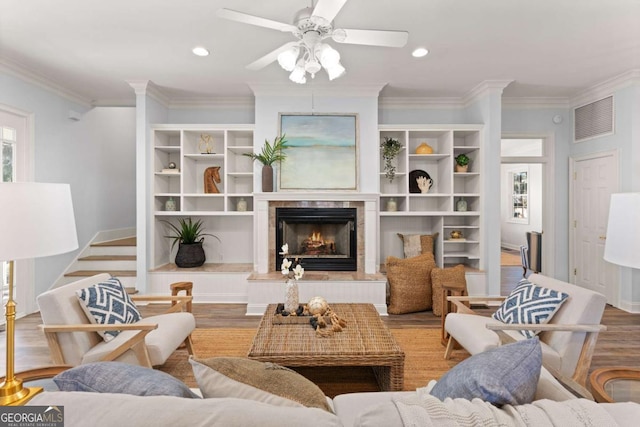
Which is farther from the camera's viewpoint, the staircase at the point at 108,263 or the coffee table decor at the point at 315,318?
the staircase at the point at 108,263

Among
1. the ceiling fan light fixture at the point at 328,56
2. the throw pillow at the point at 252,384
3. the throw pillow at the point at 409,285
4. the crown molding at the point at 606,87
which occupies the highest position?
the crown molding at the point at 606,87

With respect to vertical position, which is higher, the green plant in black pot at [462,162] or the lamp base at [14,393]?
the green plant in black pot at [462,162]

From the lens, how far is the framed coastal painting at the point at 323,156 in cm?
448

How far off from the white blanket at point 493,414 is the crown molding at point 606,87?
467 cm

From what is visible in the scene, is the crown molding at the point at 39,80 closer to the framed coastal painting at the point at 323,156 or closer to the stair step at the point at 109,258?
the stair step at the point at 109,258

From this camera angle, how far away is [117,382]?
1.04 meters

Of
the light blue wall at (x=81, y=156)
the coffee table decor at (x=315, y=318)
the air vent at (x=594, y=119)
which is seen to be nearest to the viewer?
the coffee table decor at (x=315, y=318)

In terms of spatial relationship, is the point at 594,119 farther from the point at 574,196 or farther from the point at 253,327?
the point at 253,327

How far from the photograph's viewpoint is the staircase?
183 inches

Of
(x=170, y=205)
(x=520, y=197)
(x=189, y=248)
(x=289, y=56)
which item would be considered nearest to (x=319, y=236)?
(x=189, y=248)

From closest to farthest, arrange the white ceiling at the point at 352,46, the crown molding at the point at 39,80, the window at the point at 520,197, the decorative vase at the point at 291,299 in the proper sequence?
1. the white ceiling at the point at 352,46
2. the decorative vase at the point at 291,299
3. the crown molding at the point at 39,80
4. the window at the point at 520,197

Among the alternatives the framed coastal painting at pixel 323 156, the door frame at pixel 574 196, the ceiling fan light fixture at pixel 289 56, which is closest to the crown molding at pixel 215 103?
the framed coastal painting at pixel 323 156

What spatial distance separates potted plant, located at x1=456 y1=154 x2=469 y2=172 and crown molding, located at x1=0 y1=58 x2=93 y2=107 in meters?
5.27

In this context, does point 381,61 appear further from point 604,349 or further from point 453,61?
point 604,349
